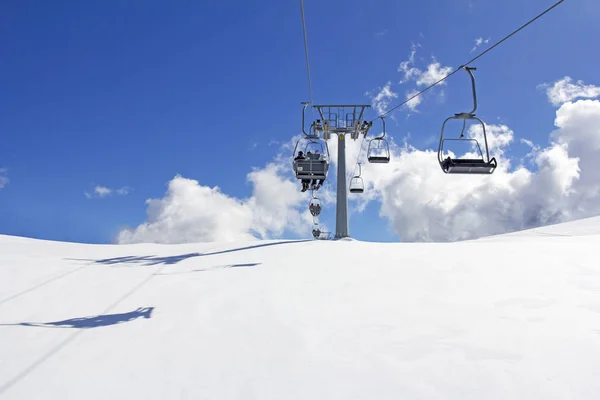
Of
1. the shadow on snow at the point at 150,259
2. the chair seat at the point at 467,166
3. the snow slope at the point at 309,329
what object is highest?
the chair seat at the point at 467,166

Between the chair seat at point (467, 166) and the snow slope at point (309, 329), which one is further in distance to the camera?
the chair seat at point (467, 166)

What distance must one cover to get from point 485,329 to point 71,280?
8.16m

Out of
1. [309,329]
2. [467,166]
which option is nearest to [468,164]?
[467,166]

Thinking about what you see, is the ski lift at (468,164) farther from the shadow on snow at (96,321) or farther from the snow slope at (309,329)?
the shadow on snow at (96,321)

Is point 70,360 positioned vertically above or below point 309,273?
below

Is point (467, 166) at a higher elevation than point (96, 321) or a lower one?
higher

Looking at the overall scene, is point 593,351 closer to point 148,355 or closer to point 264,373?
point 264,373

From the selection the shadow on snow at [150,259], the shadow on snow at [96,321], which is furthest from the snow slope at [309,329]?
the shadow on snow at [150,259]

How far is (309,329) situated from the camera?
5.41 meters

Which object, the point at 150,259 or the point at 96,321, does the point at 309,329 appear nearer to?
the point at 96,321

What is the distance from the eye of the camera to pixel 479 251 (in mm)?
10688

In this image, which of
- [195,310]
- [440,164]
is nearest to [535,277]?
[440,164]

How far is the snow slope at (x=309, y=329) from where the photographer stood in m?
4.03

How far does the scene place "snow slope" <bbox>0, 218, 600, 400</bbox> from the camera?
13.2ft
